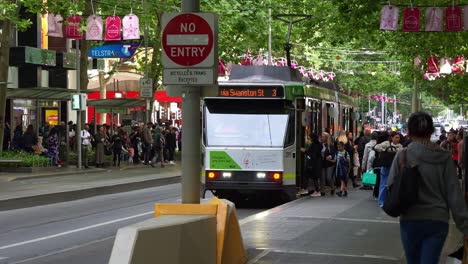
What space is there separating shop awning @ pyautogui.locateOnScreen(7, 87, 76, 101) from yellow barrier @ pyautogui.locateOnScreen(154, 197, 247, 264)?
80.8ft

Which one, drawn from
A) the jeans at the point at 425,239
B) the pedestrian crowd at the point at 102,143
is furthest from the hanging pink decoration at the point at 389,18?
the jeans at the point at 425,239

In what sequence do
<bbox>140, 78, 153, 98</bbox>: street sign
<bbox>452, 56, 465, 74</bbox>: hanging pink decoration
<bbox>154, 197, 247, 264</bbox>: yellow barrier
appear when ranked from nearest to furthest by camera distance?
<bbox>154, 197, 247, 264</bbox>: yellow barrier < <bbox>452, 56, 465, 74</bbox>: hanging pink decoration < <bbox>140, 78, 153, 98</bbox>: street sign

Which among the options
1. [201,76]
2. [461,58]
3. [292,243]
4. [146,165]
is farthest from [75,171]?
[201,76]

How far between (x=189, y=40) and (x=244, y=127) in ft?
32.7

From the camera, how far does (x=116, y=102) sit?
128 feet

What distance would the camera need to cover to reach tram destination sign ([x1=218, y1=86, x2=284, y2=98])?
19141mm

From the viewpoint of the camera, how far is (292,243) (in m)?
11.7

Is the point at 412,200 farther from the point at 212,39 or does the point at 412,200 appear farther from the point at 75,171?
the point at 75,171

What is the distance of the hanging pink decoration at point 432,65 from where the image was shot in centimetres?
3315

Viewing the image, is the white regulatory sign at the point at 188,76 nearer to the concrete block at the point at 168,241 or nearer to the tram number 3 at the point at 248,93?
the concrete block at the point at 168,241

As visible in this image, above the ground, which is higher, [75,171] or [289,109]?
[289,109]

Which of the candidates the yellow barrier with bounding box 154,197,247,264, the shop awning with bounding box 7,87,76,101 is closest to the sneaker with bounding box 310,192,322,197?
the yellow barrier with bounding box 154,197,247,264

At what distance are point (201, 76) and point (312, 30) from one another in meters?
22.7

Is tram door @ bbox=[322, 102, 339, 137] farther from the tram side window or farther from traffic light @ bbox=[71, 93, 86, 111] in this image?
traffic light @ bbox=[71, 93, 86, 111]
